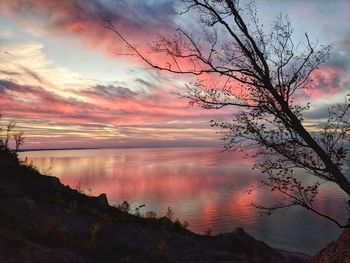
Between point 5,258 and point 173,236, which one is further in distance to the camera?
point 173,236

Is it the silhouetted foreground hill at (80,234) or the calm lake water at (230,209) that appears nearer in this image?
the silhouetted foreground hill at (80,234)

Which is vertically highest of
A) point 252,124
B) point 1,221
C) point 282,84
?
point 282,84

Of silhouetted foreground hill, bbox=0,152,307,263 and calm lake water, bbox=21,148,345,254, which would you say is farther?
calm lake water, bbox=21,148,345,254

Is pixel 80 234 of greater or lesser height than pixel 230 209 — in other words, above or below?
above

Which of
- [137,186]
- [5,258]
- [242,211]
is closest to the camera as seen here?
[5,258]

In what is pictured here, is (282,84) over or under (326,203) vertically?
over

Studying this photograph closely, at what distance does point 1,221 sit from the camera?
13.9 meters

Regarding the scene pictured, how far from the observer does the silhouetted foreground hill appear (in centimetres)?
1312

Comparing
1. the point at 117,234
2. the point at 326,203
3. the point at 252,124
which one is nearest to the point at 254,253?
the point at 117,234

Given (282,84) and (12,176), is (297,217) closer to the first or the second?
(12,176)

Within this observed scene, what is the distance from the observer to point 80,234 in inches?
679

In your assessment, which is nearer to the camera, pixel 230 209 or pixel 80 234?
pixel 80 234

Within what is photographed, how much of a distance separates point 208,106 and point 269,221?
36103 millimetres

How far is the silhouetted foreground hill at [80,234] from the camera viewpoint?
13117mm
